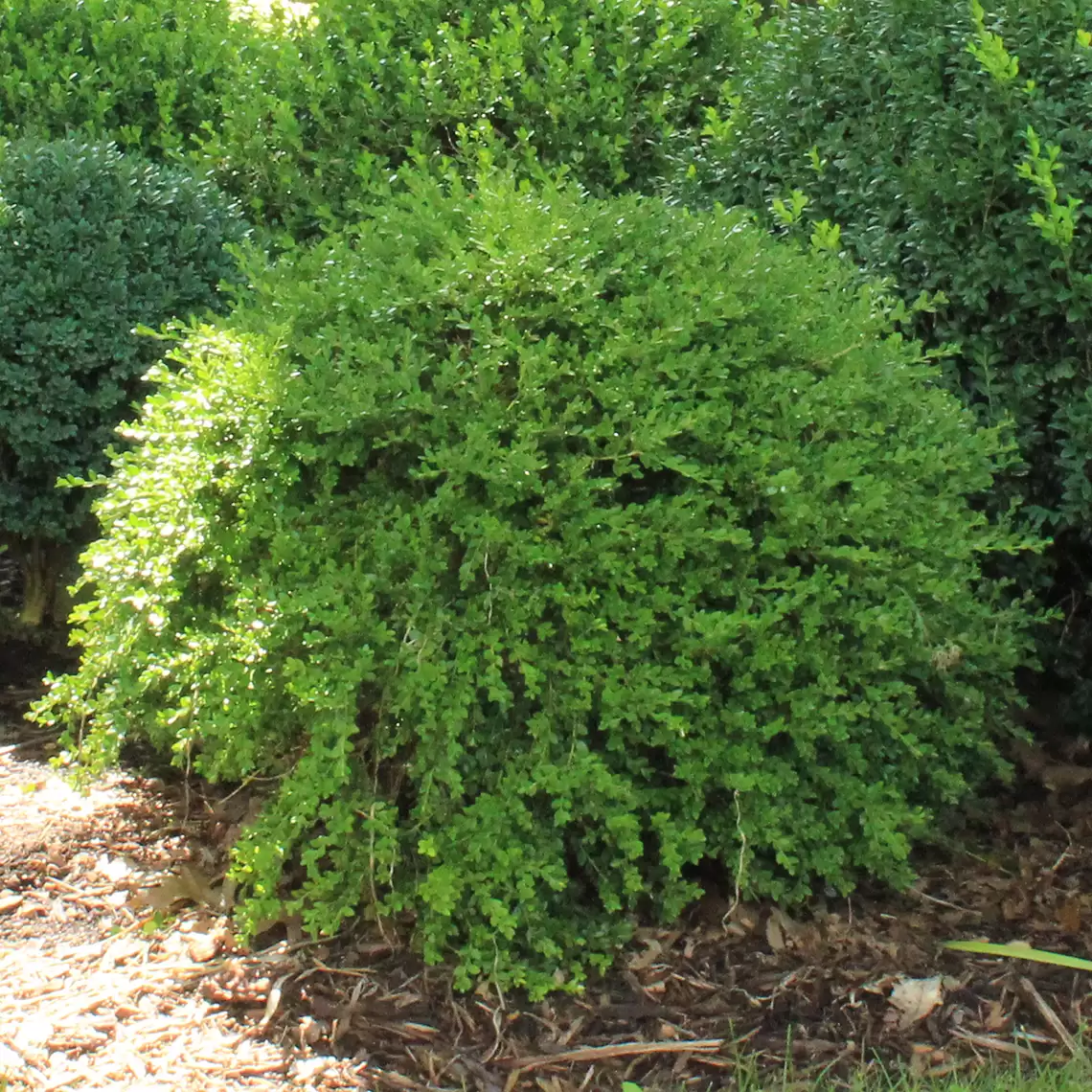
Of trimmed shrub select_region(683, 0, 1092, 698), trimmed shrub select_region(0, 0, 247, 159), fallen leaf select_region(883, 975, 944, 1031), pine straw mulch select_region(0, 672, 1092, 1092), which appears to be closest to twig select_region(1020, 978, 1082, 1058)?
pine straw mulch select_region(0, 672, 1092, 1092)

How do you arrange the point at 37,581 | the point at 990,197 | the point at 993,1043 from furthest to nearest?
1. the point at 37,581
2. the point at 990,197
3. the point at 993,1043

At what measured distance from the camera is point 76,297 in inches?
182

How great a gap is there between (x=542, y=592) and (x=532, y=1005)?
919 millimetres

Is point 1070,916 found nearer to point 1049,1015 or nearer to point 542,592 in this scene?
point 1049,1015

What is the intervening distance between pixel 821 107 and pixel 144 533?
2.64 metres

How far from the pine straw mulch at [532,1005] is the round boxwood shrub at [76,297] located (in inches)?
71.9

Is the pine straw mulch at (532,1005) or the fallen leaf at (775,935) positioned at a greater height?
the fallen leaf at (775,935)

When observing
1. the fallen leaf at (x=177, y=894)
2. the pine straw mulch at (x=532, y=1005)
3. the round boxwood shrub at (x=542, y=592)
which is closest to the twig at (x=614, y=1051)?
the pine straw mulch at (x=532, y=1005)

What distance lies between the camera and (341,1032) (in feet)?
8.89

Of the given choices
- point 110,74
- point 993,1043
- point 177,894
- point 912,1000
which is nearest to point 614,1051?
point 912,1000

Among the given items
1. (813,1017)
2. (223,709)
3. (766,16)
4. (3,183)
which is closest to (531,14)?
(3,183)

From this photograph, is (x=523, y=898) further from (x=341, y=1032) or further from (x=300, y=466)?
(x=300, y=466)

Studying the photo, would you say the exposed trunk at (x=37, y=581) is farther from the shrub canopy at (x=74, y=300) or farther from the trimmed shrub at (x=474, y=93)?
the trimmed shrub at (x=474, y=93)

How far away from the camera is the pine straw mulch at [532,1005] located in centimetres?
262
